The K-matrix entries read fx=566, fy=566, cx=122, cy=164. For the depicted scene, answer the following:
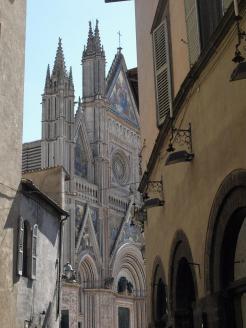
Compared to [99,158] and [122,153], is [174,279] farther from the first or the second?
[122,153]

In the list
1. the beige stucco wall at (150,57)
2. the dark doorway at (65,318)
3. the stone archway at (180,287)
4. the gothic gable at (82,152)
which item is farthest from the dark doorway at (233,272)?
the gothic gable at (82,152)

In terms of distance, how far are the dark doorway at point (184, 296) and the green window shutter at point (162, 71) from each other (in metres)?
2.31

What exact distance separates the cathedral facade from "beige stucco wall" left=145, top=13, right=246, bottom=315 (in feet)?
88.4

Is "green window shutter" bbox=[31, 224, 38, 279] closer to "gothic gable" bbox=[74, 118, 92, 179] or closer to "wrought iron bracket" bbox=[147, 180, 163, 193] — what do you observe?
"wrought iron bracket" bbox=[147, 180, 163, 193]

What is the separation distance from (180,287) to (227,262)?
2.36 meters

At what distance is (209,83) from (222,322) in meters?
2.55

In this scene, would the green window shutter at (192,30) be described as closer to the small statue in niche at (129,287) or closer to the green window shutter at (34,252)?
the green window shutter at (34,252)

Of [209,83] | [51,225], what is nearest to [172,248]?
[209,83]

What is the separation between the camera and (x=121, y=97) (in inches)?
1822

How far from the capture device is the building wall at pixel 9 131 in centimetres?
1144

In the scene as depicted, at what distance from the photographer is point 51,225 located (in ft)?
51.7

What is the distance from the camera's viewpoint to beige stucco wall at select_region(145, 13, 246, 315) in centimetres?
543

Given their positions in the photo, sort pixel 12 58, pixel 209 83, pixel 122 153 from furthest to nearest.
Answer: pixel 122 153, pixel 12 58, pixel 209 83

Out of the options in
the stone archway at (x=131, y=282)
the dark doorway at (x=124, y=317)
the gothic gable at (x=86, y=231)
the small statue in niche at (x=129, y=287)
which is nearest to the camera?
the gothic gable at (x=86, y=231)
